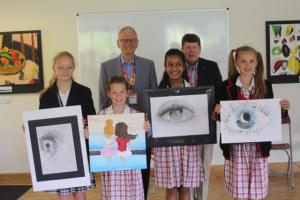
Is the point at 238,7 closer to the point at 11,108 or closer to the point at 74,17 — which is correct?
the point at 74,17

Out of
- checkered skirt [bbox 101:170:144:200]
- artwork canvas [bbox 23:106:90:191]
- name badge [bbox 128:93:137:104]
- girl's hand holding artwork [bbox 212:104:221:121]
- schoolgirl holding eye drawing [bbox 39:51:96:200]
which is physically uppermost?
schoolgirl holding eye drawing [bbox 39:51:96:200]

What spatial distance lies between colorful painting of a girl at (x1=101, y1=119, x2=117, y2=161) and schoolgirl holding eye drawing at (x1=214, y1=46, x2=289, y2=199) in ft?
2.36

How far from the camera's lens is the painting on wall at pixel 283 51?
174 inches

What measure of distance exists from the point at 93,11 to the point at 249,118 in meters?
2.86

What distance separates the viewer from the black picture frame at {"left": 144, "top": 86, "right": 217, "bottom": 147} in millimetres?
2441

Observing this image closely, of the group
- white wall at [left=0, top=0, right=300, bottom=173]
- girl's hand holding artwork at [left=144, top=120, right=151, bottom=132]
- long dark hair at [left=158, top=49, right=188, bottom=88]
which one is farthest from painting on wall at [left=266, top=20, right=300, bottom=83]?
girl's hand holding artwork at [left=144, top=120, right=151, bottom=132]

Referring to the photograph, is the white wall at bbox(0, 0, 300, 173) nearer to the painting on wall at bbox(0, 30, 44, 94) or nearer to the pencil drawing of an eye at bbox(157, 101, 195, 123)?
the painting on wall at bbox(0, 30, 44, 94)

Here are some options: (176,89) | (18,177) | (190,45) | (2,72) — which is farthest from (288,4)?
(18,177)

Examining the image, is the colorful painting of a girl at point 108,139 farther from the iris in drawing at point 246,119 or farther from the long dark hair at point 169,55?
the iris in drawing at point 246,119

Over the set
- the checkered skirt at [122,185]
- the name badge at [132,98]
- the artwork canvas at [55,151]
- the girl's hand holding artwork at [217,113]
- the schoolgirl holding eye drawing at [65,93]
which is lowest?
the checkered skirt at [122,185]

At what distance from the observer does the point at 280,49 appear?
4.46 metres

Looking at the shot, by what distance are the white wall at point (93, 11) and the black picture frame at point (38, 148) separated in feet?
7.71

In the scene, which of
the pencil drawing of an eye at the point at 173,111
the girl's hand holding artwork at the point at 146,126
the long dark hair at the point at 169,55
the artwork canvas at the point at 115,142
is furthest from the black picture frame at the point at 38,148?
the long dark hair at the point at 169,55

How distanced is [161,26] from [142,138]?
245 centimetres
